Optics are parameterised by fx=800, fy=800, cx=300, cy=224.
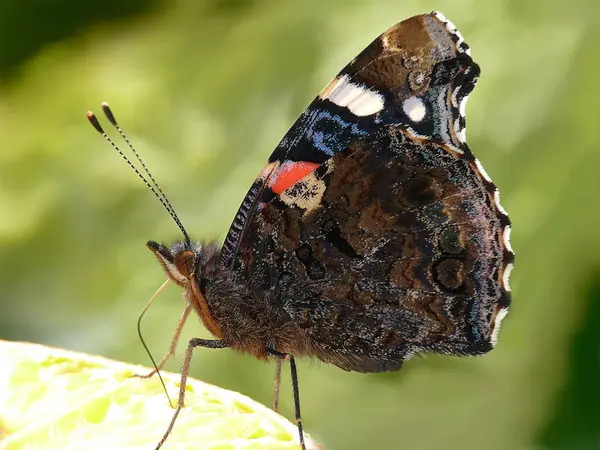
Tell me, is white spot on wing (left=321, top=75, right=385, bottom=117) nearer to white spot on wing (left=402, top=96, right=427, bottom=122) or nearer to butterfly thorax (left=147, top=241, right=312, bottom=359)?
white spot on wing (left=402, top=96, right=427, bottom=122)

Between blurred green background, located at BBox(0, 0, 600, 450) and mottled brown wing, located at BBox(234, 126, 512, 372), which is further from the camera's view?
blurred green background, located at BBox(0, 0, 600, 450)

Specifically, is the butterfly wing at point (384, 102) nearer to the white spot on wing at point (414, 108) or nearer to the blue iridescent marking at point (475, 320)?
the white spot on wing at point (414, 108)

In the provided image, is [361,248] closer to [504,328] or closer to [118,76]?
[504,328]

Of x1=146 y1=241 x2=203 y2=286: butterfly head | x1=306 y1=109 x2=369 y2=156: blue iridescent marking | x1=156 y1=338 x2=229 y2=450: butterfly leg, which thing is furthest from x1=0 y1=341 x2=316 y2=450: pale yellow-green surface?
x1=306 y1=109 x2=369 y2=156: blue iridescent marking

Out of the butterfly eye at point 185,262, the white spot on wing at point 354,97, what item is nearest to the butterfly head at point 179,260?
the butterfly eye at point 185,262

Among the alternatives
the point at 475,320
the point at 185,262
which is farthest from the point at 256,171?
the point at 475,320

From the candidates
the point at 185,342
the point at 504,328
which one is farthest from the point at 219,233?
the point at 504,328

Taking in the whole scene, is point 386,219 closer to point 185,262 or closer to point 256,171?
point 185,262
